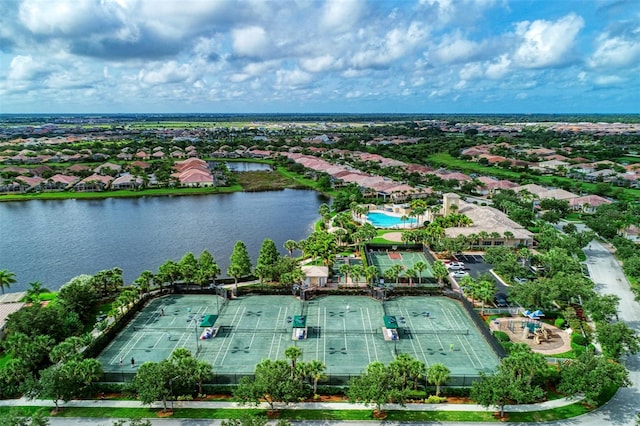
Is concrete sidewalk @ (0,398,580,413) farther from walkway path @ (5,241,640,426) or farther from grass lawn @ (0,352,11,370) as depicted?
grass lawn @ (0,352,11,370)

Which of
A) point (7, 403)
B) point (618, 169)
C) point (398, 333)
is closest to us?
point (7, 403)

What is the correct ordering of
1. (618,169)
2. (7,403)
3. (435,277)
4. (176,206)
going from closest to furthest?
1. (7,403)
2. (435,277)
3. (176,206)
4. (618,169)

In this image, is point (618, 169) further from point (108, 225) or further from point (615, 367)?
point (108, 225)

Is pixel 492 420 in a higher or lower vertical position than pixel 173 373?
lower

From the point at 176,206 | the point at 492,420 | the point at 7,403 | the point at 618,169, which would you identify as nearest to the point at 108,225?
the point at 176,206

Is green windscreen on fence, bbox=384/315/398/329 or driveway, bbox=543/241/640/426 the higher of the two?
green windscreen on fence, bbox=384/315/398/329

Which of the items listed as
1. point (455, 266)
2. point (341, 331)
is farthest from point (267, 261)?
point (455, 266)

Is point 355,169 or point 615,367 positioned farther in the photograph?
point 355,169

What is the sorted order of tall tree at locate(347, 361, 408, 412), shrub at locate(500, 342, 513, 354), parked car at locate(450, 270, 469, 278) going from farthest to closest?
1. parked car at locate(450, 270, 469, 278)
2. shrub at locate(500, 342, 513, 354)
3. tall tree at locate(347, 361, 408, 412)

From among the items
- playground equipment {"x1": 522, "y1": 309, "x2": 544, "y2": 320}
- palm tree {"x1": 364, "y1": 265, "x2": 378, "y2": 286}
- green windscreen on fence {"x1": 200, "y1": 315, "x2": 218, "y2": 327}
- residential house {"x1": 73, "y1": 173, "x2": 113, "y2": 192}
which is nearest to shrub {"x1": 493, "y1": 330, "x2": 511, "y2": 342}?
playground equipment {"x1": 522, "y1": 309, "x2": 544, "y2": 320}
